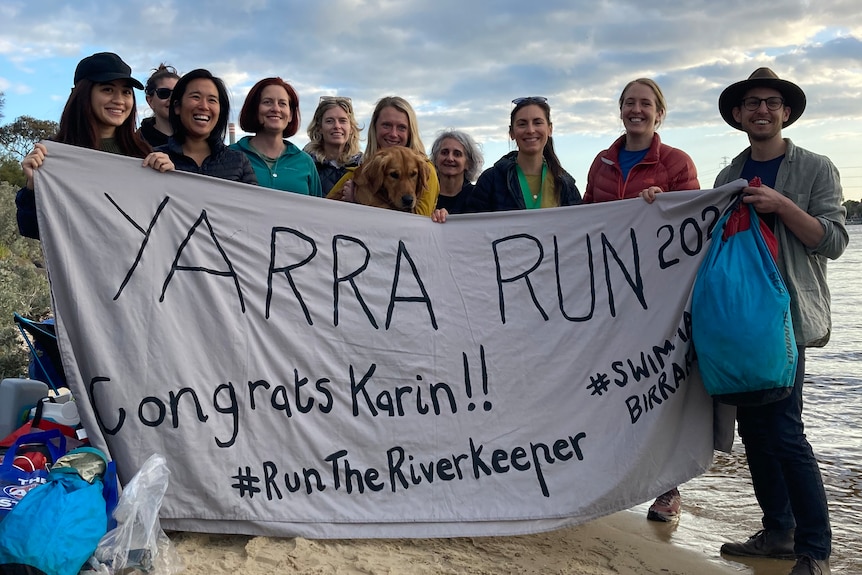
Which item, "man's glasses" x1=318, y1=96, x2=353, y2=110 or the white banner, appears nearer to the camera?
the white banner

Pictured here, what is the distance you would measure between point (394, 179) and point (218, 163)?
1042 mm

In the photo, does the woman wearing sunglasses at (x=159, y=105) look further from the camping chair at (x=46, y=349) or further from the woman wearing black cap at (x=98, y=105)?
the camping chair at (x=46, y=349)

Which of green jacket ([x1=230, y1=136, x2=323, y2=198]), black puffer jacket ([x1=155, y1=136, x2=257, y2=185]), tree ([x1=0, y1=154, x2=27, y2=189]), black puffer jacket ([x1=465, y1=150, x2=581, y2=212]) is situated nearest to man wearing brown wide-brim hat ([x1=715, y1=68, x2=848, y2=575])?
black puffer jacket ([x1=465, y1=150, x2=581, y2=212])

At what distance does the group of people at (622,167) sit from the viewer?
3.64 metres

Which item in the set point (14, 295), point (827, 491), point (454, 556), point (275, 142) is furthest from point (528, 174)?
point (14, 295)

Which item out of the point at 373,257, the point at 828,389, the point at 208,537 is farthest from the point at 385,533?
the point at 828,389

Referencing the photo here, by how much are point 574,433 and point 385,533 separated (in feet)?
3.73

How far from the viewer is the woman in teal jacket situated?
4.57 meters

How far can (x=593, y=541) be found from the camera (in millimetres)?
4062

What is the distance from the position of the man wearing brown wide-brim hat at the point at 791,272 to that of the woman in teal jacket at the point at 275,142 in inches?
102

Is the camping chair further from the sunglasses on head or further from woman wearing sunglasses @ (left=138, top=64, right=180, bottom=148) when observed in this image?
the sunglasses on head

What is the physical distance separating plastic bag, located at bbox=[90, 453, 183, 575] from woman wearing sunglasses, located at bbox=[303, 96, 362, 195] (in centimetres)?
251

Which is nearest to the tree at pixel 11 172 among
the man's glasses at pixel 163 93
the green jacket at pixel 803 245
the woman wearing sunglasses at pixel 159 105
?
the woman wearing sunglasses at pixel 159 105

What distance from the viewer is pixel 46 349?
394cm
